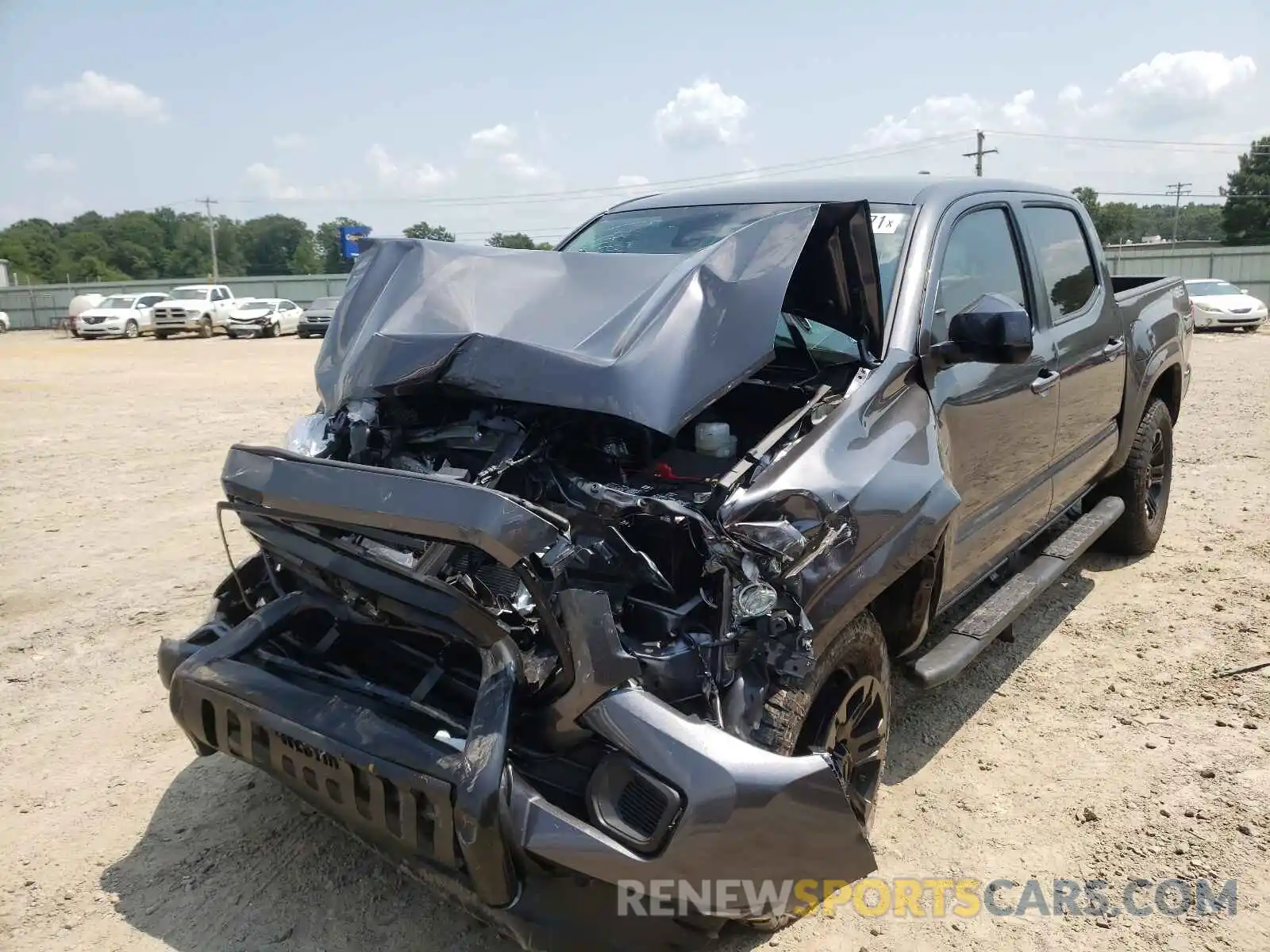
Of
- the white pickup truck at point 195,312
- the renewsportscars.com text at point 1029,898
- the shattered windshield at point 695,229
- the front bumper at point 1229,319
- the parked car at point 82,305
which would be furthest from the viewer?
the parked car at point 82,305

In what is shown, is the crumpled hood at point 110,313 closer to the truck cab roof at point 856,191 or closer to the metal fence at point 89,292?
the metal fence at point 89,292

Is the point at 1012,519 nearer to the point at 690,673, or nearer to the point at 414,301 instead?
the point at 690,673

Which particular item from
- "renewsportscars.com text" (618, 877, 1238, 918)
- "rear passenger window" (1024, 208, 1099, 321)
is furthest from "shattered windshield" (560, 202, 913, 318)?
"renewsportscars.com text" (618, 877, 1238, 918)

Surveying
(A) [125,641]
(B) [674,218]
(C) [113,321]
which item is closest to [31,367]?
(C) [113,321]

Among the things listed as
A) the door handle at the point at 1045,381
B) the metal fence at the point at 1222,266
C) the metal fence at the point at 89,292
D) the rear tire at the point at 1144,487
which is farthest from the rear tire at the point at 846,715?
the metal fence at the point at 89,292

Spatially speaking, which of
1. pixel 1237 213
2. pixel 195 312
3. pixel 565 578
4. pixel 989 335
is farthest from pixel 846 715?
pixel 1237 213

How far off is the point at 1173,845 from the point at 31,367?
23.1m

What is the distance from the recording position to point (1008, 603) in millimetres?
3693

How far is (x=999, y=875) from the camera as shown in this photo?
2795mm

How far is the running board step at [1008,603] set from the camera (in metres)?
3.10

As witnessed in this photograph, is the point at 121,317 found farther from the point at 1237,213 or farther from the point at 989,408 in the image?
the point at 1237,213

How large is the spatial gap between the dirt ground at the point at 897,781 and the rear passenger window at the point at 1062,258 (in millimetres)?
1601

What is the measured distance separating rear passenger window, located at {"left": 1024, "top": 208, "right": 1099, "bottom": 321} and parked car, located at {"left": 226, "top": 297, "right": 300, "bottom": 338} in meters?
30.5

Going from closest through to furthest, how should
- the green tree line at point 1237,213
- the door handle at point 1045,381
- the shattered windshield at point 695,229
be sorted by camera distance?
1. the shattered windshield at point 695,229
2. the door handle at point 1045,381
3. the green tree line at point 1237,213
